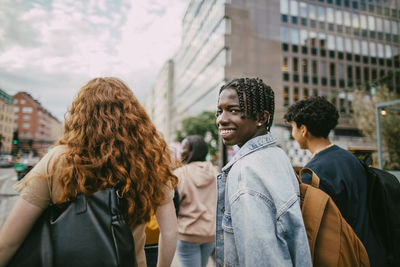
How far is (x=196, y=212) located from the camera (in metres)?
2.78

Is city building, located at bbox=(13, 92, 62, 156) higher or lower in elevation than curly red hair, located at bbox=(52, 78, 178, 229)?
higher

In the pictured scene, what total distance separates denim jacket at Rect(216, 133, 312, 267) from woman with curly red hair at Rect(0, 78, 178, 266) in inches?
19.5

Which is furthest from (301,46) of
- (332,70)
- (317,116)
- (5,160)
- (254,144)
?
(254,144)

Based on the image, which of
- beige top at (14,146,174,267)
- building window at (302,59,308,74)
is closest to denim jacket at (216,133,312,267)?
beige top at (14,146,174,267)

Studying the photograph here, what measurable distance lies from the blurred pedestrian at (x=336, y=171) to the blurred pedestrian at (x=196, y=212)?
1.25 m

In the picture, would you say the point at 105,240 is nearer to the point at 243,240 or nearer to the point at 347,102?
the point at 243,240

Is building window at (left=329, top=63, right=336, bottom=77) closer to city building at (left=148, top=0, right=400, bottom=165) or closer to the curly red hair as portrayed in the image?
city building at (left=148, top=0, right=400, bottom=165)

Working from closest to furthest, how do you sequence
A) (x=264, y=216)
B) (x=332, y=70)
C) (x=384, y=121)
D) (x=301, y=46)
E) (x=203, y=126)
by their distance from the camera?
(x=264, y=216), (x=384, y=121), (x=203, y=126), (x=301, y=46), (x=332, y=70)

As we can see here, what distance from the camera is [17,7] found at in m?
3.78

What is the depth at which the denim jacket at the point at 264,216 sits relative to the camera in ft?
3.29

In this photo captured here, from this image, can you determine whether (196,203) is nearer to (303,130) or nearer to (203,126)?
(303,130)

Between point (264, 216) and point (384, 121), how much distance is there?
1970cm

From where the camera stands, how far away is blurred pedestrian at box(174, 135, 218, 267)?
8.86ft

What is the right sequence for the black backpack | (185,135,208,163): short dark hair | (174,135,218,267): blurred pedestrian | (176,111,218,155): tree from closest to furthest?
the black backpack
(174,135,218,267): blurred pedestrian
(185,135,208,163): short dark hair
(176,111,218,155): tree
